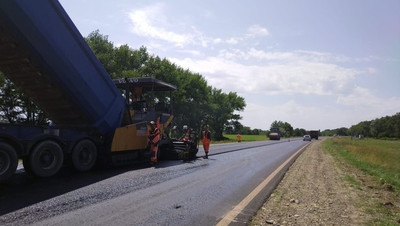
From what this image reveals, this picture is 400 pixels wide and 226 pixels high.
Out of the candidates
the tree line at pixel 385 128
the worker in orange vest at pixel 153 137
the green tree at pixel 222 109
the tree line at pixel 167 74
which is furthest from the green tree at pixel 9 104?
the tree line at pixel 385 128

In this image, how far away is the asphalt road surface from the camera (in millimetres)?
4781

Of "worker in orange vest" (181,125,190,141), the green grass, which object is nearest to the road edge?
the green grass

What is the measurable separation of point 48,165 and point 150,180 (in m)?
2.42

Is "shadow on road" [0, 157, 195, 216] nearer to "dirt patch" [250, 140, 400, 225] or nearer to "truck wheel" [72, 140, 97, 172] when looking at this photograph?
"truck wheel" [72, 140, 97, 172]

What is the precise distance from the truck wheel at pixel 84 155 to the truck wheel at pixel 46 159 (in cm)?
54

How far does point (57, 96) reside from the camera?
8820 mm

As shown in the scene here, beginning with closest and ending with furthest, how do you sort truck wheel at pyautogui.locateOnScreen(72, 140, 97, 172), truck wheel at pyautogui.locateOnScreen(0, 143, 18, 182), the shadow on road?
the shadow on road
truck wheel at pyautogui.locateOnScreen(0, 143, 18, 182)
truck wheel at pyautogui.locateOnScreen(72, 140, 97, 172)

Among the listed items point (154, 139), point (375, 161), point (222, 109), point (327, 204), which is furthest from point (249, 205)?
point (222, 109)

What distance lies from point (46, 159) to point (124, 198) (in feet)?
9.84

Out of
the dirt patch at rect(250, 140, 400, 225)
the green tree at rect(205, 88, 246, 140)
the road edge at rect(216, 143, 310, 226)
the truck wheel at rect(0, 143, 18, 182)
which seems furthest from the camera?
the green tree at rect(205, 88, 246, 140)

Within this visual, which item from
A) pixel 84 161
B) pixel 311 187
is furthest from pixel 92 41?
pixel 311 187

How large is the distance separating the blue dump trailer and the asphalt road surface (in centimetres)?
55

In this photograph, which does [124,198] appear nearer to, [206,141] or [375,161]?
[206,141]

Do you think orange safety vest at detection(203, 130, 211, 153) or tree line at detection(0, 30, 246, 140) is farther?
tree line at detection(0, 30, 246, 140)
